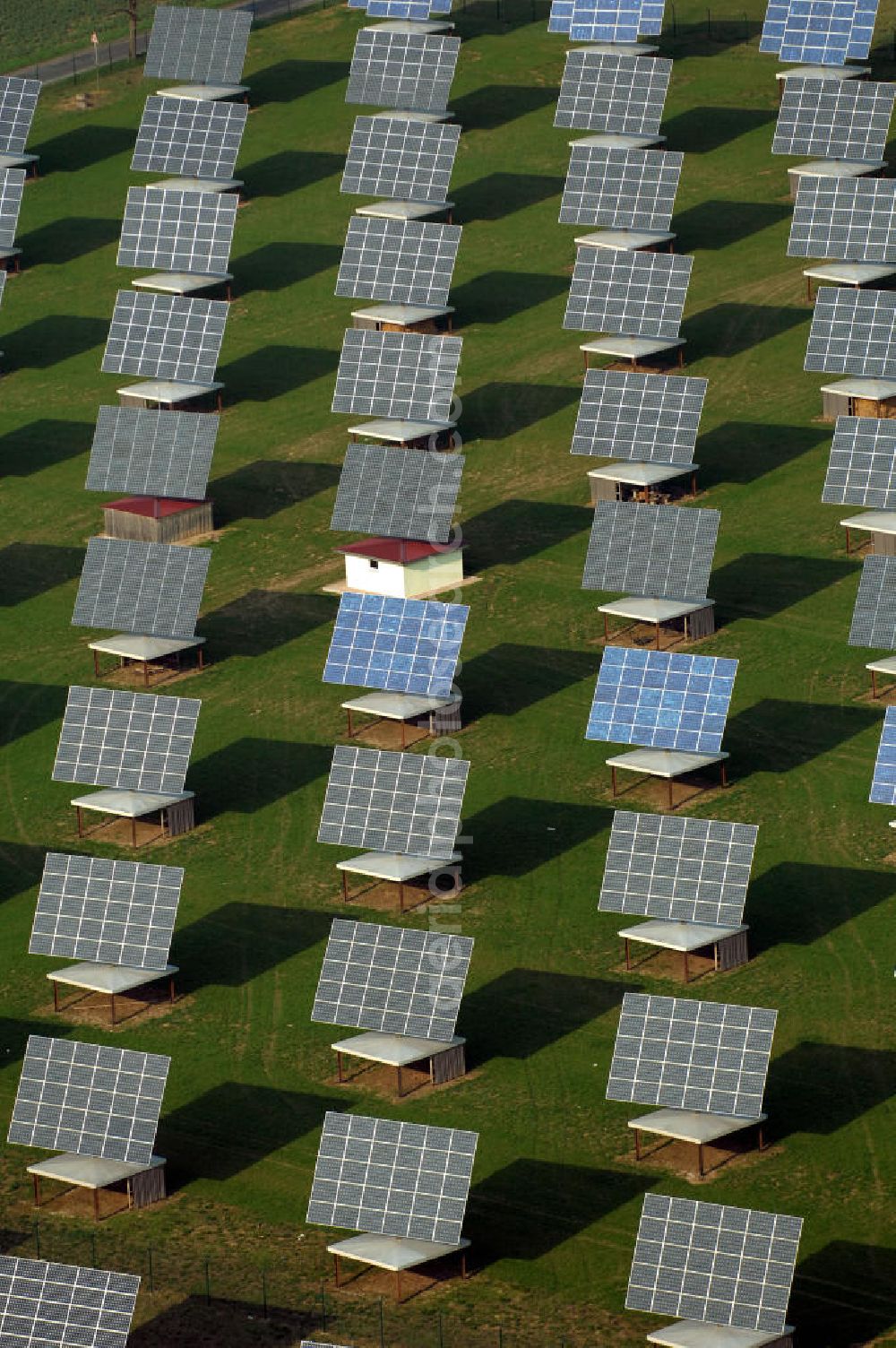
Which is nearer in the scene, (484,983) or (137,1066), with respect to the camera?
(137,1066)

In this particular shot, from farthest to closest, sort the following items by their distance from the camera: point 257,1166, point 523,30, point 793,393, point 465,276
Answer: point 523,30 → point 465,276 → point 793,393 → point 257,1166

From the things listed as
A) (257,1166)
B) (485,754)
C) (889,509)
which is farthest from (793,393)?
(257,1166)

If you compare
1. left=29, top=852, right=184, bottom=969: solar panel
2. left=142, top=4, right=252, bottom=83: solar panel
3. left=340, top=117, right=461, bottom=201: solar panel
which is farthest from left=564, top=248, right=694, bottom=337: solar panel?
left=29, top=852, right=184, bottom=969: solar panel

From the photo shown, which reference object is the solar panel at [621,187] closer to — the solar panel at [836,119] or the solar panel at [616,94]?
the solar panel at [616,94]

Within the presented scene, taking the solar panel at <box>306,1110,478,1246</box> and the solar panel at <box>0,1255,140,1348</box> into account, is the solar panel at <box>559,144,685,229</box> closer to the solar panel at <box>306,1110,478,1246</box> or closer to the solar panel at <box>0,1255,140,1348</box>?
the solar panel at <box>306,1110,478,1246</box>

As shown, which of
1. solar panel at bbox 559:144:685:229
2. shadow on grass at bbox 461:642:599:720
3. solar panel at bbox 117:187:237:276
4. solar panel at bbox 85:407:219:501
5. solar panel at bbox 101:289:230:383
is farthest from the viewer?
solar panel at bbox 117:187:237:276

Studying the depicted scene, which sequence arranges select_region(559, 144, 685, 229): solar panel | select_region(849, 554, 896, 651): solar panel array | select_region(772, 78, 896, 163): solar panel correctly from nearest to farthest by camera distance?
1. select_region(849, 554, 896, 651): solar panel array
2. select_region(559, 144, 685, 229): solar panel
3. select_region(772, 78, 896, 163): solar panel

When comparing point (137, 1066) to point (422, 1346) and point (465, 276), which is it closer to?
point (422, 1346)

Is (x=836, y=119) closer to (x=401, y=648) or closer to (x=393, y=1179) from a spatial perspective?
(x=401, y=648)
